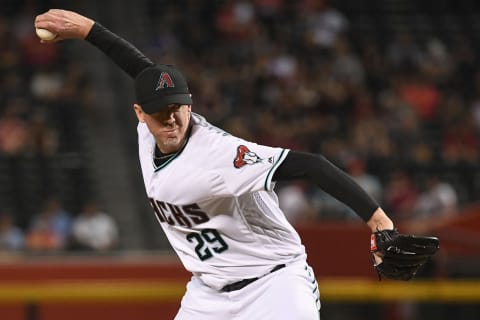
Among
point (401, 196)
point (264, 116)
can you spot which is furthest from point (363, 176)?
point (264, 116)

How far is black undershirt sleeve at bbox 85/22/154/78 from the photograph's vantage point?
A: 468cm

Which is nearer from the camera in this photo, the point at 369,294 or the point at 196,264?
the point at 196,264

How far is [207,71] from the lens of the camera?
13.6 metres

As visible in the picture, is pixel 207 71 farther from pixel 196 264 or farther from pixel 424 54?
pixel 196 264

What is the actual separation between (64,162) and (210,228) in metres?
8.25

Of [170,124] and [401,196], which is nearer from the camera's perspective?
[170,124]

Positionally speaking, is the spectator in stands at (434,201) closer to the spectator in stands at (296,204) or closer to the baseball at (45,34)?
the spectator in stands at (296,204)

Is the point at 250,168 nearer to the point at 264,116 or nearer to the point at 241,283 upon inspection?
the point at 241,283

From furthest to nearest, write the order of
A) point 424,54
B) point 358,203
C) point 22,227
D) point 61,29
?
point 424,54 < point 22,227 < point 61,29 < point 358,203

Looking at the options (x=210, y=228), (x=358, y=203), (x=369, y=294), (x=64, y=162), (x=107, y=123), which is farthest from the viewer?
(x=107, y=123)

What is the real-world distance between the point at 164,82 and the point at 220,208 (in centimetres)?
58

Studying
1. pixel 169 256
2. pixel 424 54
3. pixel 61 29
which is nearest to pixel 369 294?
pixel 61 29

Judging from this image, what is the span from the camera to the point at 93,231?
11000mm

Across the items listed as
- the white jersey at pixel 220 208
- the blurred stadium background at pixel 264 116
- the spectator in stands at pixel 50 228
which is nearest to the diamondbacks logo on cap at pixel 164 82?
the white jersey at pixel 220 208
